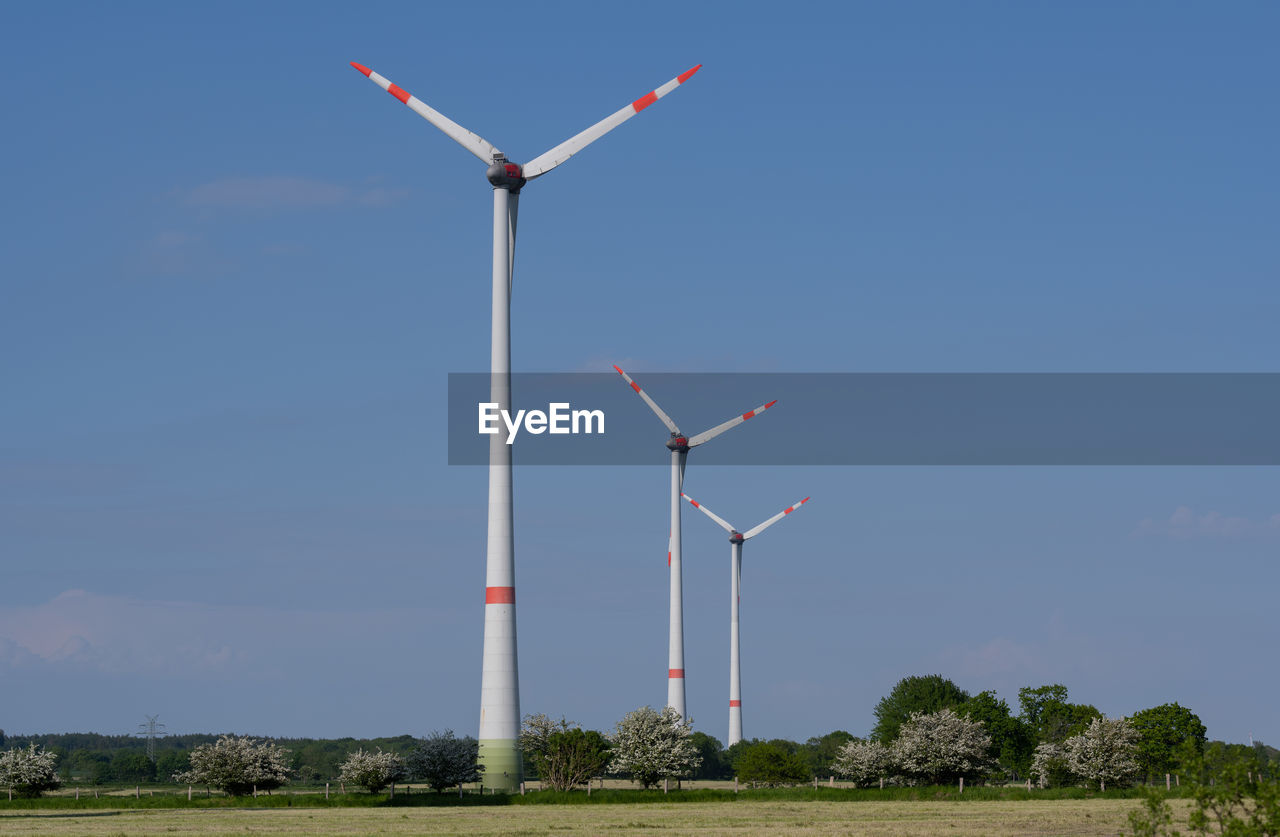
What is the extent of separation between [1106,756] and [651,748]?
126 ft

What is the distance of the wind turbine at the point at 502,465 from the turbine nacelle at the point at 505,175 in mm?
76

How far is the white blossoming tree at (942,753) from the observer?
122375 mm

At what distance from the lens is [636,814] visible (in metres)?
82.1

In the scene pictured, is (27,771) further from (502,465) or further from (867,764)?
(867,764)

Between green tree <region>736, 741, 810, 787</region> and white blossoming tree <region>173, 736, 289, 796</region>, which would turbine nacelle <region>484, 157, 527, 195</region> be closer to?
white blossoming tree <region>173, 736, 289, 796</region>

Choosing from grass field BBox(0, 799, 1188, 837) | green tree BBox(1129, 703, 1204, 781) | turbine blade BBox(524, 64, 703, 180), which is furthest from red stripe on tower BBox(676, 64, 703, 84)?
green tree BBox(1129, 703, 1204, 781)

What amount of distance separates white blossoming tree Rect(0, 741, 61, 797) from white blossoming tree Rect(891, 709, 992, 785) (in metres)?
71.4

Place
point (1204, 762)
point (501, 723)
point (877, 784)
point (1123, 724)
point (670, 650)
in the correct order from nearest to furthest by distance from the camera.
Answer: point (1204, 762) → point (501, 723) → point (1123, 724) → point (877, 784) → point (670, 650)

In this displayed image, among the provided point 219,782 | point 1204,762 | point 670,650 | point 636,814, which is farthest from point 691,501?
point 1204,762

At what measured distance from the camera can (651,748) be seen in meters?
118

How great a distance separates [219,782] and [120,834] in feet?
152

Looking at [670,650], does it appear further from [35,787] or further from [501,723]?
[35,787]

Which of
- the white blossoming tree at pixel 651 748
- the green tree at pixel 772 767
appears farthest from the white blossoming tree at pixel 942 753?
the white blossoming tree at pixel 651 748

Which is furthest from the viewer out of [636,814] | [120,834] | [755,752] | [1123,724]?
[755,752]
